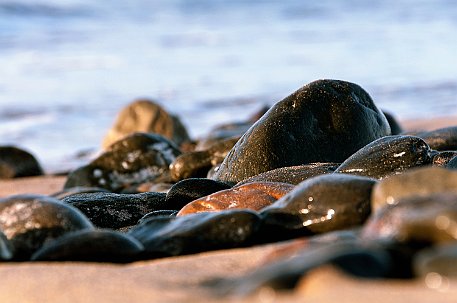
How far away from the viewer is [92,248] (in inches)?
121

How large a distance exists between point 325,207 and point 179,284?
0.79 metres

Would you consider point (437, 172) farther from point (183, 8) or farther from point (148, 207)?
point (183, 8)

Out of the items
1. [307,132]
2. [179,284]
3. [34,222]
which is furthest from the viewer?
[307,132]

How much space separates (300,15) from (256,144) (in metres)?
18.1

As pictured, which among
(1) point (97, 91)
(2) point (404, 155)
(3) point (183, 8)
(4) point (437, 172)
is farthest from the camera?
(3) point (183, 8)

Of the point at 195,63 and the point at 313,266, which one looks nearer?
the point at 313,266

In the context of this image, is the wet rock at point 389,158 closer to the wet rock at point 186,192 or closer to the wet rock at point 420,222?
the wet rock at point 186,192

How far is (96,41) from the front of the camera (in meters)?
18.1

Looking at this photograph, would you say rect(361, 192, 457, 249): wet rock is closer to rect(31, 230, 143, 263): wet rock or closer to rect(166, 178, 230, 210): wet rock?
rect(31, 230, 143, 263): wet rock

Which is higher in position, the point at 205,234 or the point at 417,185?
the point at 417,185

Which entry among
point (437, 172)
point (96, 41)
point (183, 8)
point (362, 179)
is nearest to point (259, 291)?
point (437, 172)

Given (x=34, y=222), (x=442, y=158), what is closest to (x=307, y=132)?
(x=442, y=158)

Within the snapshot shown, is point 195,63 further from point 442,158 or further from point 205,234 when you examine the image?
point 205,234

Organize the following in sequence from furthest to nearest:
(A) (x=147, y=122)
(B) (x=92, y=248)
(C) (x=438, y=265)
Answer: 1. (A) (x=147, y=122)
2. (B) (x=92, y=248)
3. (C) (x=438, y=265)
